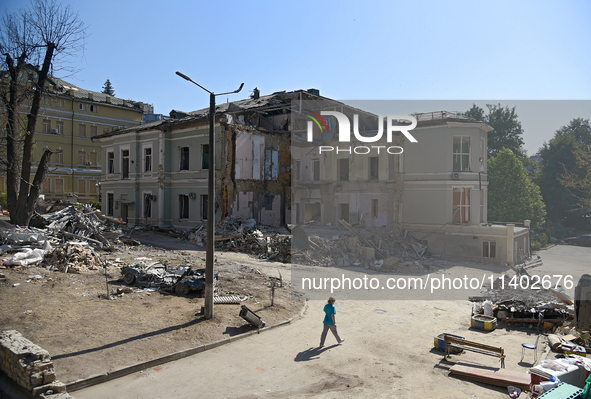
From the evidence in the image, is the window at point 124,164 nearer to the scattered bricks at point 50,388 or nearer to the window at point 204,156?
the window at point 204,156

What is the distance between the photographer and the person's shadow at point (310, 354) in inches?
358

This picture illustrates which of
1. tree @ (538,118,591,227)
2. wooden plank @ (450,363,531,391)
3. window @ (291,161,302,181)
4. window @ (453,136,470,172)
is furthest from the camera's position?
tree @ (538,118,591,227)

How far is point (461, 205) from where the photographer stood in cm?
2775

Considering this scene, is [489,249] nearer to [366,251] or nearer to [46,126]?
[366,251]

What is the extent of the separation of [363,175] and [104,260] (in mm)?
19582

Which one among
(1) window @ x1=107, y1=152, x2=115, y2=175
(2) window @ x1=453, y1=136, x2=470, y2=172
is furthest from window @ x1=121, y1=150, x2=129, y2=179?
(2) window @ x1=453, y1=136, x2=470, y2=172

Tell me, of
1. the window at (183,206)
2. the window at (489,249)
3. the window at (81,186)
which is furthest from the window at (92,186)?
the window at (489,249)

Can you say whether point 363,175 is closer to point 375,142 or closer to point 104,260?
point 375,142

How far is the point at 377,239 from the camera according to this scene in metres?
25.5

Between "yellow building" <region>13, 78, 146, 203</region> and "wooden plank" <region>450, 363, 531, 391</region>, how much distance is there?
42.8 m

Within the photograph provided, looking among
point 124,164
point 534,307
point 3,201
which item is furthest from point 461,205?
point 3,201

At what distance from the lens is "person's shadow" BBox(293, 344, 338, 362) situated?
9.10m

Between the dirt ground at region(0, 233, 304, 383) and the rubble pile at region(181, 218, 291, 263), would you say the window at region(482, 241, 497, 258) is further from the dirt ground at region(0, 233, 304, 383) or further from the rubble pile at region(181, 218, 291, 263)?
the dirt ground at region(0, 233, 304, 383)

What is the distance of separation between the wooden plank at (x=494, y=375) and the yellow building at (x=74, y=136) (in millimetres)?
42848
